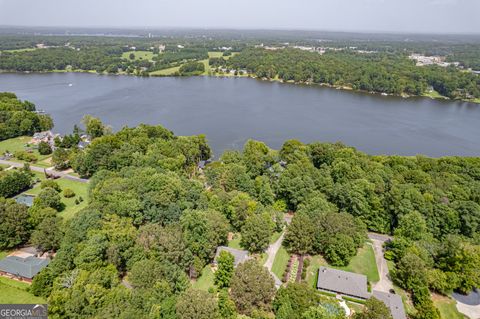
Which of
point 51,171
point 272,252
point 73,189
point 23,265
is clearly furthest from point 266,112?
point 23,265

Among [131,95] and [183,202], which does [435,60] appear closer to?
[131,95]

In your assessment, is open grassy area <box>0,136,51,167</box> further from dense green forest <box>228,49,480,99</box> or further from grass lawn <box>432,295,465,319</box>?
dense green forest <box>228,49,480,99</box>

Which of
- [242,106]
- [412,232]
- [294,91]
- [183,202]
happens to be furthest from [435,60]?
[183,202]

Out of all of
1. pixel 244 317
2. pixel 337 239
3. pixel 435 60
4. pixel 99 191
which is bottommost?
pixel 244 317

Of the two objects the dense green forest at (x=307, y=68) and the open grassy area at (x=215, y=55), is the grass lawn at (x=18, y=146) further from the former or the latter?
the open grassy area at (x=215, y=55)

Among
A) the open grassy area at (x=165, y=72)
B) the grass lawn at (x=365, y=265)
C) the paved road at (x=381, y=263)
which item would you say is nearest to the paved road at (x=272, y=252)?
the grass lawn at (x=365, y=265)

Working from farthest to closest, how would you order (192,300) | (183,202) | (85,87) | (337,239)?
(85,87) < (183,202) < (337,239) < (192,300)
